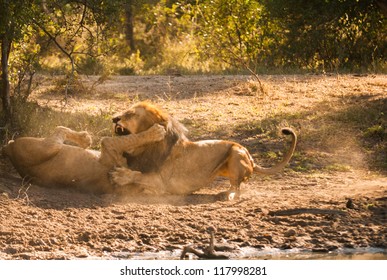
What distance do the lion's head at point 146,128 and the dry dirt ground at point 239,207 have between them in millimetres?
339

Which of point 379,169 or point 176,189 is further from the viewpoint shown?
point 379,169

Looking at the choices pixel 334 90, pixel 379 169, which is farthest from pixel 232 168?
pixel 334 90

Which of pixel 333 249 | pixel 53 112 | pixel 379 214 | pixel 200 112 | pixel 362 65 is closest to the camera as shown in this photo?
pixel 333 249

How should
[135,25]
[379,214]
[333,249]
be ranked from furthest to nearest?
1. [135,25]
2. [379,214]
3. [333,249]

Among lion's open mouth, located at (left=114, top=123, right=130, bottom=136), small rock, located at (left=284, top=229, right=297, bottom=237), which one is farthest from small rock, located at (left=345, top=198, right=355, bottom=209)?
lion's open mouth, located at (left=114, top=123, right=130, bottom=136)

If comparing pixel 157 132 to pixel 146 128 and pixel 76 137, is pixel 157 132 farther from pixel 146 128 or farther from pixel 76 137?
pixel 76 137

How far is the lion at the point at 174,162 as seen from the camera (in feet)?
30.0

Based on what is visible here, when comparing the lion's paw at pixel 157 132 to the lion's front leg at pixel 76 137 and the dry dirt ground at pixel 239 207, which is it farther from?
the lion's front leg at pixel 76 137

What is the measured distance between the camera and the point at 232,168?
372 inches

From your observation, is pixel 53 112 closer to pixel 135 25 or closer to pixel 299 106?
pixel 299 106

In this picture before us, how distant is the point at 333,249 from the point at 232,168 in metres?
1.66

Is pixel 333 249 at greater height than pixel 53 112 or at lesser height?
lesser

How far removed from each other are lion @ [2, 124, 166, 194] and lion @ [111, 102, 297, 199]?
112 millimetres

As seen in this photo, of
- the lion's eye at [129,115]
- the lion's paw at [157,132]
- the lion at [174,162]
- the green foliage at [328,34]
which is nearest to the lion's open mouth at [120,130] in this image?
the lion at [174,162]
